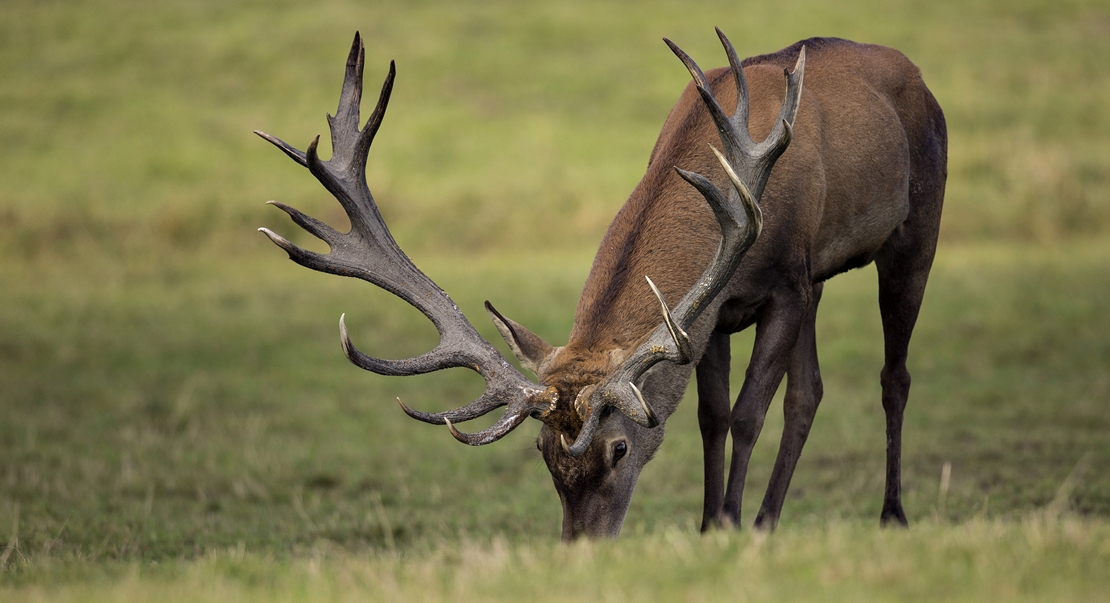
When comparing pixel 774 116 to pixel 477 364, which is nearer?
pixel 477 364

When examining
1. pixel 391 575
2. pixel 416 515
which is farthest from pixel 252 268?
pixel 391 575

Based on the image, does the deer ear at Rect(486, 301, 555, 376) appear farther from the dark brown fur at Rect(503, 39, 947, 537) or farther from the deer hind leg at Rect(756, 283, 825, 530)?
the deer hind leg at Rect(756, 283, 825, 530)

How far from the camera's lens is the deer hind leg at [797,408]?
614cm

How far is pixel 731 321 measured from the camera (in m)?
5.96

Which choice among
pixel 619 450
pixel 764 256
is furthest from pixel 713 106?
pixel 619 450

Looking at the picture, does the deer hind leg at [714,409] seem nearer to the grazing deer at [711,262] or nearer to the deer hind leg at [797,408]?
the grazing deer at [711,262]

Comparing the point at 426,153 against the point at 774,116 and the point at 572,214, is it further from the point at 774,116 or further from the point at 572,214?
the point at 774,116

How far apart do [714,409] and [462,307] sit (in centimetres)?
776

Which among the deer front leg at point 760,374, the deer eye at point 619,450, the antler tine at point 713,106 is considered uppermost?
the antler tine at point 713,106

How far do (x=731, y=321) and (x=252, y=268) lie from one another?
12.5 meters

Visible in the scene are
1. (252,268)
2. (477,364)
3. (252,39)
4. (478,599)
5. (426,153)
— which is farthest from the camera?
(252,39)

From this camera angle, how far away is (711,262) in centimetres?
536

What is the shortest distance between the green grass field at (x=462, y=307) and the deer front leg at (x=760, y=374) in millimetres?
401

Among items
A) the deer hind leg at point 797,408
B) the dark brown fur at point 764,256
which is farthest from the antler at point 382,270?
the deer hind leg at point 797,408
